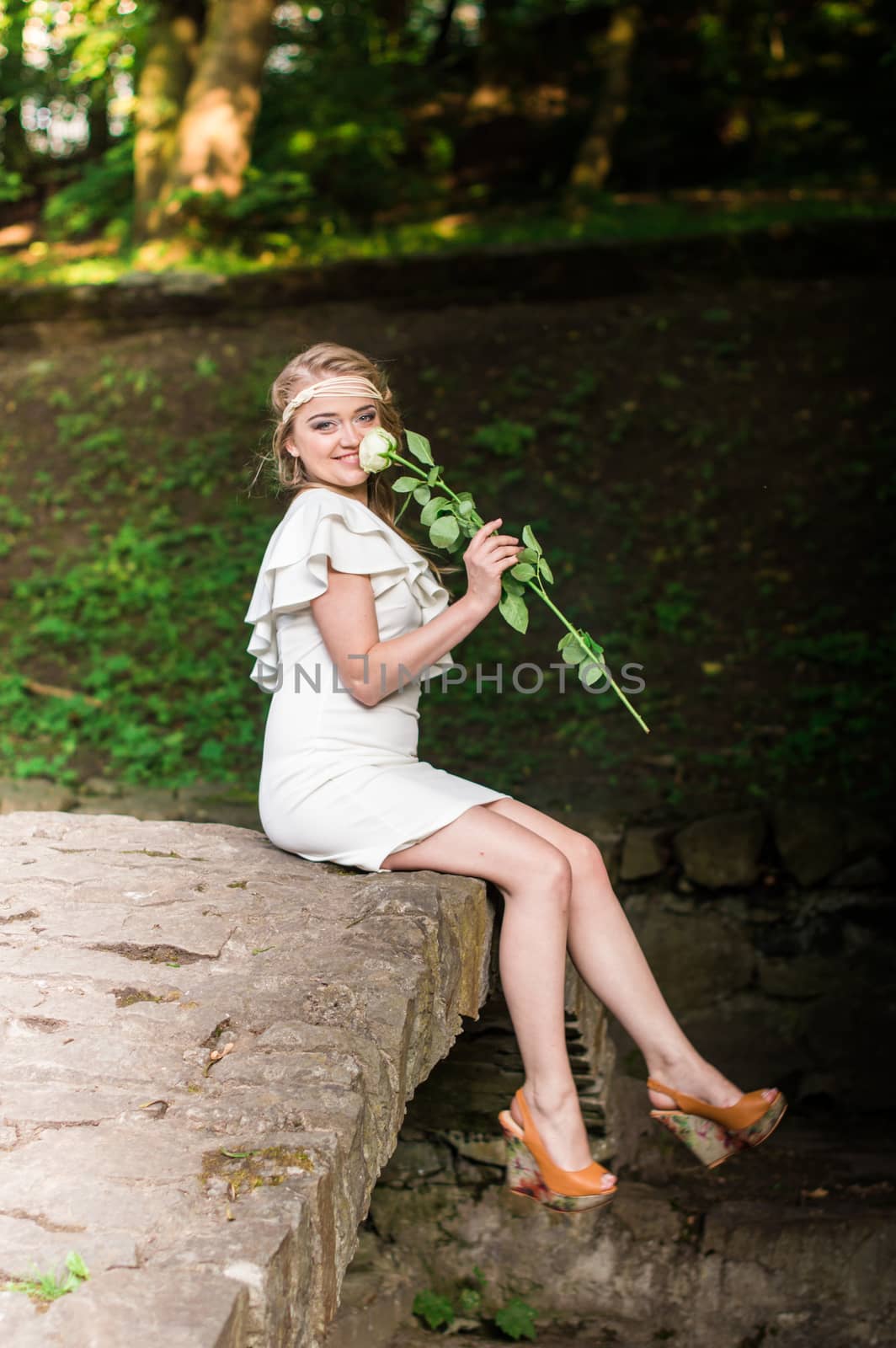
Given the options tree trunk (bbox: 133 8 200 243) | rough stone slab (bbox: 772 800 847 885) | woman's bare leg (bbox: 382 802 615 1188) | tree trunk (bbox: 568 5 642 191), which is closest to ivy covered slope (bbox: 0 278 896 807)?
rough stone slab (bbox: 772 800 847 885)

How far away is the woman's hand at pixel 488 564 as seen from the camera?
107 inches

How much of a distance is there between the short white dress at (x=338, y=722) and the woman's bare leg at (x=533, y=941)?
7 cm

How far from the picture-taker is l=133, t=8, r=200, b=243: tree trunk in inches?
388

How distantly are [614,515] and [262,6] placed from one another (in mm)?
5667

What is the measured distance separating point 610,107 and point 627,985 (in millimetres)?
10149

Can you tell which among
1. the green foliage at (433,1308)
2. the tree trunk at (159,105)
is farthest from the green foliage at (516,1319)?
the tree trunk at (159,105)

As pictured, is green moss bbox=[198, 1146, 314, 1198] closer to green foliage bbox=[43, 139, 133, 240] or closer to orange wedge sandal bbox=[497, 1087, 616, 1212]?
orange wedge sandal bbox=[497, 1087, 616, 1212]

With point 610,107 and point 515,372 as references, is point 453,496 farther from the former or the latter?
point 610,107

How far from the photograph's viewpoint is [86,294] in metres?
9.00

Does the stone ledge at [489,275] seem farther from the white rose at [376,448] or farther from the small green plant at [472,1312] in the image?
the small green plant at [472,1312]

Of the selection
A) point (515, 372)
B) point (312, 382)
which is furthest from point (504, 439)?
point (312, 382)

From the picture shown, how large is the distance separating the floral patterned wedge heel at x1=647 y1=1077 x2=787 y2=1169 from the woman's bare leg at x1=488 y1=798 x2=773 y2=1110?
0.06ft

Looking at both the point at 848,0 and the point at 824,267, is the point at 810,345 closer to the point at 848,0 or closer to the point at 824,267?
the point at 824,267

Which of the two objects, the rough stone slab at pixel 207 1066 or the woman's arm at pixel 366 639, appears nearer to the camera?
the rough stone slab at pixel 207 1066
